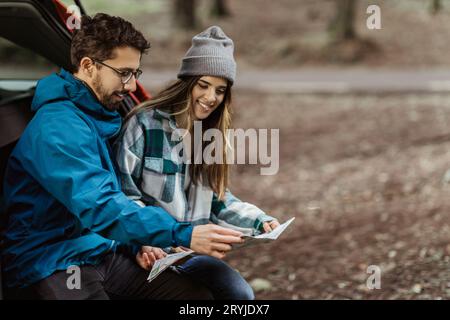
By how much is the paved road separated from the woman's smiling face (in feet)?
37.9

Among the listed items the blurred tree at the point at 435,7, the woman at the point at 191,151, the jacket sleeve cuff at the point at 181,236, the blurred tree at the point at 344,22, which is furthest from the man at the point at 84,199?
the blurred tree at the point at 435,7

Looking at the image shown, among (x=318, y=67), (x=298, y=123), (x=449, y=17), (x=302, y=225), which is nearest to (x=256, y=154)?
(x=298, y=123)

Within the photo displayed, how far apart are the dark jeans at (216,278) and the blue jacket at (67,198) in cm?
25

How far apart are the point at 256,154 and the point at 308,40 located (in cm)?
868

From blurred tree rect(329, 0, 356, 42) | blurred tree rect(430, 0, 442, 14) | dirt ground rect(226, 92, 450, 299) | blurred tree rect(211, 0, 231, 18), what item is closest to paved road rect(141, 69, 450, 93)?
dirt ground rect(226, 92, 450, 299)

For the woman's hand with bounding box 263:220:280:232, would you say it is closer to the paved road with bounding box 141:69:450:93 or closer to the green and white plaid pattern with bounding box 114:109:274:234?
the green and white plaid pattern with bounding box 114:109:274:234

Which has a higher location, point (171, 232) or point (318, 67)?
point (318, 67)

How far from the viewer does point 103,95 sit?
2.36 metres

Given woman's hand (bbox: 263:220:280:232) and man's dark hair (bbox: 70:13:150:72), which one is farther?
woman's hand (bbox: 263:220:280:232)

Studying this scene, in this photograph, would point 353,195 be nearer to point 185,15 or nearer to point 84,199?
point 84,199

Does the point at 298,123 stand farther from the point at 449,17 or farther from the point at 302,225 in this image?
the point at 449,17

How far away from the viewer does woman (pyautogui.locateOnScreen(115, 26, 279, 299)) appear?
250cm

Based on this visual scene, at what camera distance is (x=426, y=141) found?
9.41 m

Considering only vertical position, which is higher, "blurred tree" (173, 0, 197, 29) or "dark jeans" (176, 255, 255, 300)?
"blurred tree" (173, 0, 197, 29)
